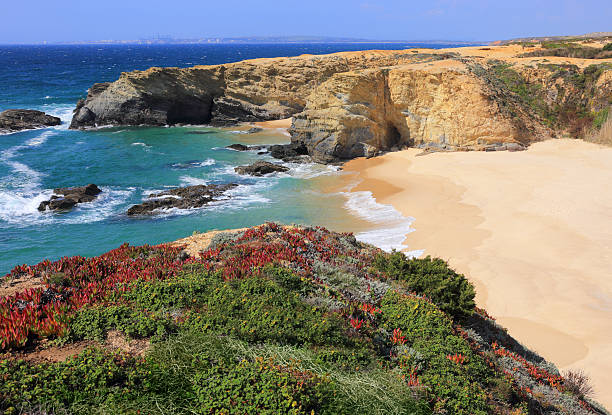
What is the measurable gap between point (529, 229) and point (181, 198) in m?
17.3

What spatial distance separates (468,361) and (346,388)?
2363 mm

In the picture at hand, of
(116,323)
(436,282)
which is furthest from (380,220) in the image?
(116,323)

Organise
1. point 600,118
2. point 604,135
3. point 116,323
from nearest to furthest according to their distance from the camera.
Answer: point 116,323 < point 604,135 < point 600,118

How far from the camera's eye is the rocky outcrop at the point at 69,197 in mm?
21719

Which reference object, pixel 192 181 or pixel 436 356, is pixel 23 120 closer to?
pixel 192 181

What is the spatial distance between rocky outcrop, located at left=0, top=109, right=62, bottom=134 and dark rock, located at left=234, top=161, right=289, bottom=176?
87.9 ft

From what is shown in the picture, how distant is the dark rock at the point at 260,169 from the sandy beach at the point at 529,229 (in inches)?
190

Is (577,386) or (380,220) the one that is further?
(380,220)

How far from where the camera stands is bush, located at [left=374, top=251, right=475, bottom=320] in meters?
8.12

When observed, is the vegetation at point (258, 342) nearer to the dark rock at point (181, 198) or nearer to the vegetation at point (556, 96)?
the dark rock at point (181, 198)

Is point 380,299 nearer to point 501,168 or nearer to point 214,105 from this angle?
point 501,168

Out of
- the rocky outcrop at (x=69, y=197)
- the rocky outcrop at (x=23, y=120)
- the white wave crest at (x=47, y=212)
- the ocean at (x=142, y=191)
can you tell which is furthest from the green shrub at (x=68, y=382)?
the rocky outcrop at (x=23, y=120)

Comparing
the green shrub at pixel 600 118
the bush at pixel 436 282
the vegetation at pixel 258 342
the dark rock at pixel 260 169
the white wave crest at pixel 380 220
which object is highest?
the green shrub at pixel 600 118

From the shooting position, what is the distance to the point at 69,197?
2269 centimetres
